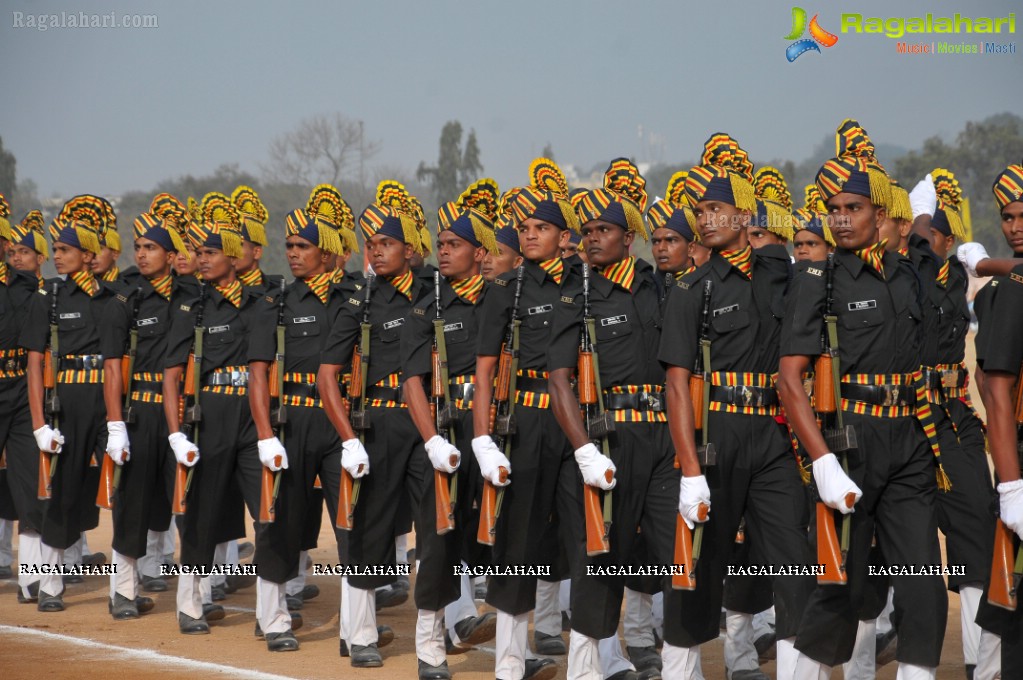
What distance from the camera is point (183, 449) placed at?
10000 mm

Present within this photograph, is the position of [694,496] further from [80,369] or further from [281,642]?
[80,369]

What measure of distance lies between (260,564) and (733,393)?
3987mm

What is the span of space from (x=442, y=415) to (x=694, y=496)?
2176 millimetres

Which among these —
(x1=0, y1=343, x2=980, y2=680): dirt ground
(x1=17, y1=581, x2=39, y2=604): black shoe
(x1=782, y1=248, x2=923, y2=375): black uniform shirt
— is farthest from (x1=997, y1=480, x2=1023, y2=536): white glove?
(x1=17, y1=581, x2=39, y2=604): black shoe

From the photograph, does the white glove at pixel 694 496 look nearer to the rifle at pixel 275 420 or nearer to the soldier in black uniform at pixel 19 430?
the rifle at pixel 275 420

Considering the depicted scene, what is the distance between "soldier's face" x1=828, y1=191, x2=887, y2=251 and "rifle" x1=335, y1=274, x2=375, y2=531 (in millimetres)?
3586

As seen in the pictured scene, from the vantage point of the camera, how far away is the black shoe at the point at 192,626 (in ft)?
33.4

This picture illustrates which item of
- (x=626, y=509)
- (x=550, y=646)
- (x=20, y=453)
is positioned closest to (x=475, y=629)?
(x=550, y=646)

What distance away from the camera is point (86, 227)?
458 inches

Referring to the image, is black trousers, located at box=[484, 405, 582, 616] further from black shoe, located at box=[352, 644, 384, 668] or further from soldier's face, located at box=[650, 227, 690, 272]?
soldier's face, located at box=[650, 227, 690, 272]

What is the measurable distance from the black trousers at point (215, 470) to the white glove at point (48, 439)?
165 centimetres

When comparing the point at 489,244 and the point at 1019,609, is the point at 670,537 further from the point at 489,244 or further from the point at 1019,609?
the point at 489,244

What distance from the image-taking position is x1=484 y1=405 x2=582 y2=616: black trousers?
26.5ft

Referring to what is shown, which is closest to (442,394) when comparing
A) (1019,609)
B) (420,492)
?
(420,492)
